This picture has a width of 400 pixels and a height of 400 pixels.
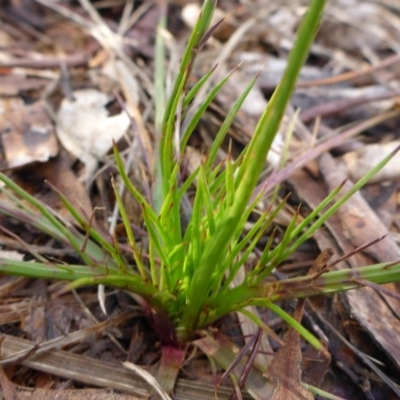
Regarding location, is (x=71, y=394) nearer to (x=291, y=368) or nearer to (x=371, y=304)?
(x=291, y=368)

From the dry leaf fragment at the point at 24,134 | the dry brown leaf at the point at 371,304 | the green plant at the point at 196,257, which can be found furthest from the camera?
the dry leaf fragment at the point at 24,134

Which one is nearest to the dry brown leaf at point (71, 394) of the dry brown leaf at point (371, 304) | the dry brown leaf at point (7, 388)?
the dry brown leaf at point (7, 388)

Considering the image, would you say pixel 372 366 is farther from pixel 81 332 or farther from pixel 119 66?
pixel 119 66

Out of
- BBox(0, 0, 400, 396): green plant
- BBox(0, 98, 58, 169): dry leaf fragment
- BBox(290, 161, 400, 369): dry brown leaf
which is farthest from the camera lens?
BBox(0, 98, 58, 169): dry leaf fragment

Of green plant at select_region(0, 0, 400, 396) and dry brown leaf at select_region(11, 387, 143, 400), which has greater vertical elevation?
green plant at select_region(0, 0, 400, 396)

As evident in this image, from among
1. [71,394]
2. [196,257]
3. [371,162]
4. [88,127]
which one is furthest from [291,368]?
[88,127]

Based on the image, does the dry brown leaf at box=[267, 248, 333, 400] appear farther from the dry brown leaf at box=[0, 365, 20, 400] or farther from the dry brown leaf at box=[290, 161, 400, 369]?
the dry brown leaf at box=[0, 365, 20, 400]

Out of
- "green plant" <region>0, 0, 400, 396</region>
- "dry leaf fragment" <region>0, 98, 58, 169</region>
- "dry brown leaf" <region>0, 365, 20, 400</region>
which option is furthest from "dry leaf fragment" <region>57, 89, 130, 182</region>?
"dry brown leaf" <region>0, 365, 20, 400</region>

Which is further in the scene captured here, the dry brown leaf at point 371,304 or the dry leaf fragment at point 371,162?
the dry leaf fragment at point 371,162

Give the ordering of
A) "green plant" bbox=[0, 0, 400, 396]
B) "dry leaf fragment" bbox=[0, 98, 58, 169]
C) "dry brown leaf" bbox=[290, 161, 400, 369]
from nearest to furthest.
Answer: "green plant" bbox=[0, 0, 400, 396]
"dry brown leaf" bbox=[290, 161, 400, 369]
"dry leaf fragment" bbox=[0, 98, 58, 169]

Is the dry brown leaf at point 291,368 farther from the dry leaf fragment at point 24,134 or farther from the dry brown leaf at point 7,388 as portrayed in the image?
the dry leaf fragment at point 24,134
